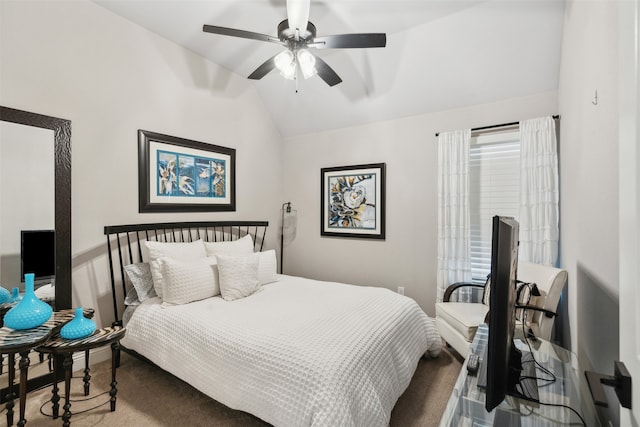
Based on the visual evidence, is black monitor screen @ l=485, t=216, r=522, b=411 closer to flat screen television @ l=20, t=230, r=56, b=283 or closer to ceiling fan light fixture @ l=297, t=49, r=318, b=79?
ceiling fan light fixture @ l=297, t=49, r=318, b=79

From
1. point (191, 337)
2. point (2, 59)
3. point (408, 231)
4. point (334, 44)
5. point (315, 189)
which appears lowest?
point (191, 337)

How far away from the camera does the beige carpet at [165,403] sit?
190cm

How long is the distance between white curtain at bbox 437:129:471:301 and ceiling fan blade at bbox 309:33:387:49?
1.52 m

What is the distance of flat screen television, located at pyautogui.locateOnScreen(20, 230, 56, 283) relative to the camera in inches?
86.2

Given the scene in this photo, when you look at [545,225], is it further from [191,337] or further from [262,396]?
[191,337]

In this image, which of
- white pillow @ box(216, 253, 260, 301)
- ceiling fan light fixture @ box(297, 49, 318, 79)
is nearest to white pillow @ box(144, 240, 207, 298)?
white pillow @ box(216, 253, 260, 301)

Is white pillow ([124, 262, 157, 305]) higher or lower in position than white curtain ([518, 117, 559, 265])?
lower

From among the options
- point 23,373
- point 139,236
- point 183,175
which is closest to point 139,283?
point 139,236

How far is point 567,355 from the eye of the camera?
165cm

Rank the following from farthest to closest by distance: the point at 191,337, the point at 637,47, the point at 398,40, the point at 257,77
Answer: the point at 398,40 → the point at 257,77 → the point at 191,337 → the point at 637,47

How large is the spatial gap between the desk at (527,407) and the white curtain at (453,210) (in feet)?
5.53

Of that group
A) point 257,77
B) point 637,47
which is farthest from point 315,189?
point 637,47

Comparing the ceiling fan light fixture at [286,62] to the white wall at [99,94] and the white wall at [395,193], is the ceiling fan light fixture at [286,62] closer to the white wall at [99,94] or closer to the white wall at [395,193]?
the white wall at [99,94]

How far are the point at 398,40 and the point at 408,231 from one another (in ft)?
6.67
